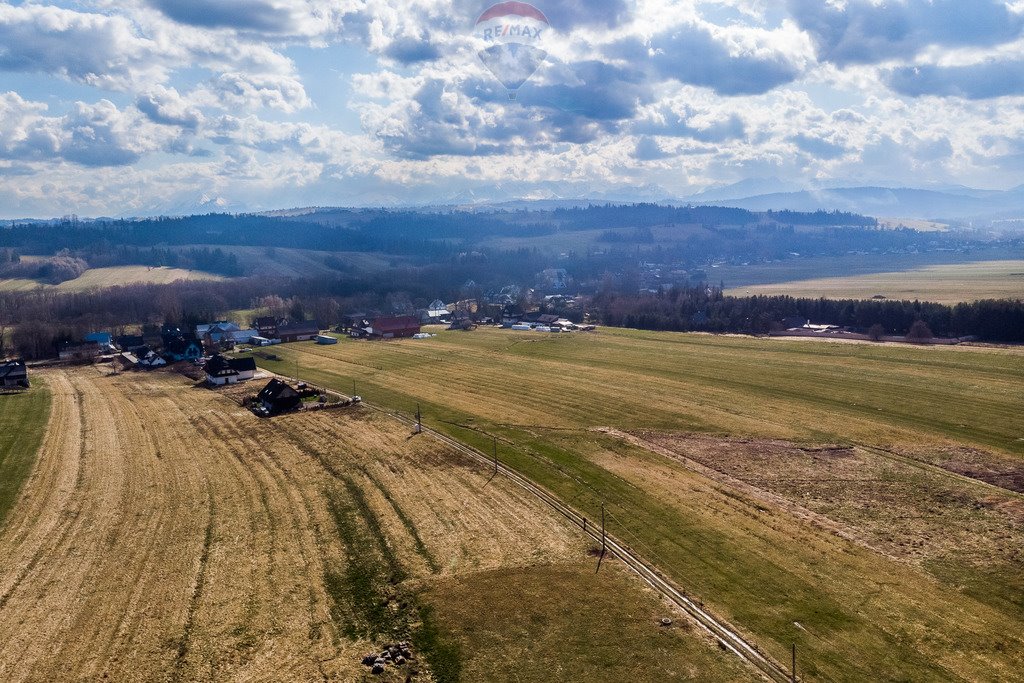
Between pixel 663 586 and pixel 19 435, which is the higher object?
pixel 663 586

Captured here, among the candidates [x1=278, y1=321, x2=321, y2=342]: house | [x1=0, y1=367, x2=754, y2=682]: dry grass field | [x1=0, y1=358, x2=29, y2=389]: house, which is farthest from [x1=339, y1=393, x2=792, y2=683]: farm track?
[x1=278, y1=321, x2=321, y2=342]: house

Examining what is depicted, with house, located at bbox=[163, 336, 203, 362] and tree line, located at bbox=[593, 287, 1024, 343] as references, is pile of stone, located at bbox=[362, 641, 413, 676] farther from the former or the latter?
tree line, located at bbox=[593, 287, 1024, 343]

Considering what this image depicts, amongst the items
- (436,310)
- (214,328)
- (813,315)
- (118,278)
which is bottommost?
(214,328)

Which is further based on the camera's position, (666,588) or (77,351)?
(77,351)

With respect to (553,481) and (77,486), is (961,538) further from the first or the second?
(77,486)

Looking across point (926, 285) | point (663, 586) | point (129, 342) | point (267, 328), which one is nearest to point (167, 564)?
point (663, 586)

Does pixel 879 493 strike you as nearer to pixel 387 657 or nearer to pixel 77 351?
pixel 387 657

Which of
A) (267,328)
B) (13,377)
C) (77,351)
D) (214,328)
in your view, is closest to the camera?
(13,377)
